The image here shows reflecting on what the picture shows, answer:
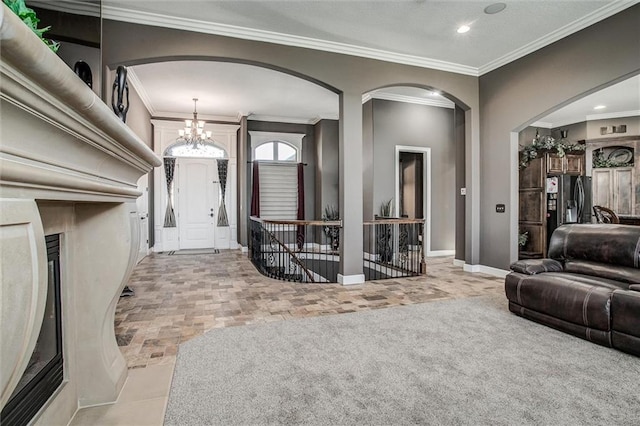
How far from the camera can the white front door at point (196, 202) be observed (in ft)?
25.9

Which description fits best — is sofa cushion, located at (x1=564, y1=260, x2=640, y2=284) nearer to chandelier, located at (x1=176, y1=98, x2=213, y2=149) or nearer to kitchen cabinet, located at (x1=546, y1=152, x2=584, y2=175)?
kitchen cabinet, located at (x1=546, y1=152, x2=584, y2=175)

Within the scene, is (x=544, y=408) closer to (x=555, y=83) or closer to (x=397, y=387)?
(x=397, y=387)

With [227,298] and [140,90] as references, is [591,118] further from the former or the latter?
[140,90]

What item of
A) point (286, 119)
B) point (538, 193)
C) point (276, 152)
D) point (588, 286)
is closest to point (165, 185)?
point (276, 152)

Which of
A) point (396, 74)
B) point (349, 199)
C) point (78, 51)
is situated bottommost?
point (349, 199)

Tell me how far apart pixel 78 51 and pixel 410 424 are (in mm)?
2736

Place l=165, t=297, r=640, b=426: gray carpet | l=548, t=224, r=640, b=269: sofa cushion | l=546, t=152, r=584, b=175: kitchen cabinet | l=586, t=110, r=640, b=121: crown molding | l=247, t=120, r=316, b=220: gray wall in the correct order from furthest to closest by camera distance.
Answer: l=247, t=120, r=316, b=220: gray wall, l=586, t=110, r=640, b=121: crown molding, l=546, t=152, r=584, b=175: kitchen cabinet, l=548, t=224, r=640, b=269: sofa cushion, l=165, t=297, r=640, b=426: gray carpet

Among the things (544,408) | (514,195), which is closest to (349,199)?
(514,195)

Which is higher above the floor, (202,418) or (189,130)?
(189,130)

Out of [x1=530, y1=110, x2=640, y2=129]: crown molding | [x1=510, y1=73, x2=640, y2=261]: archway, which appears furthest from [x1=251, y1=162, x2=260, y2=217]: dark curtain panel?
[x1=530, y1=110, x2=640, y2=129]: crown molding

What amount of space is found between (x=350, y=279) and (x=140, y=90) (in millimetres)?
5204

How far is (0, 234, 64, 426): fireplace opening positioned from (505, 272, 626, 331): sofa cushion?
341 cm

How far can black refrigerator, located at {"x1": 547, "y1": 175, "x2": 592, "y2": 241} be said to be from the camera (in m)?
5.97

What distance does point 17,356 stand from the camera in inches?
26.4
